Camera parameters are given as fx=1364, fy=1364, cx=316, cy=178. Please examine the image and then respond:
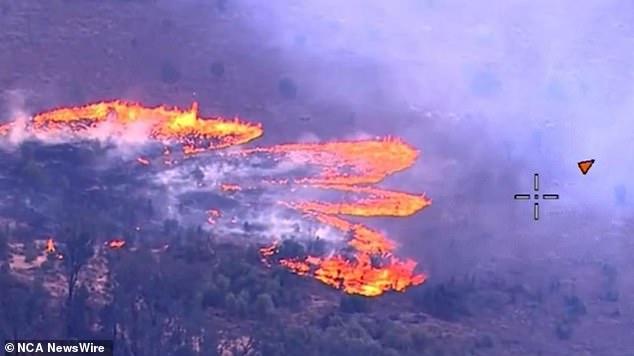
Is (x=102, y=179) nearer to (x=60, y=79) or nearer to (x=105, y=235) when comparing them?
(x=105, y=235)

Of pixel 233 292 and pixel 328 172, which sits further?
pixel 328 172

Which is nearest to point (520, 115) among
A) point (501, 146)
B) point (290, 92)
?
point (501, 146)

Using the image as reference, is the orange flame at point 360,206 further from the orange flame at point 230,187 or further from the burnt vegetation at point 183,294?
the orange flame at point 230,187

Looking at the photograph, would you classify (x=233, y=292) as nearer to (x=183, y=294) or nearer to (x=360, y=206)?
(x=183, y=294)

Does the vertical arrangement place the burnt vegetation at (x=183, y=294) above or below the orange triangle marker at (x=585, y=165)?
below
